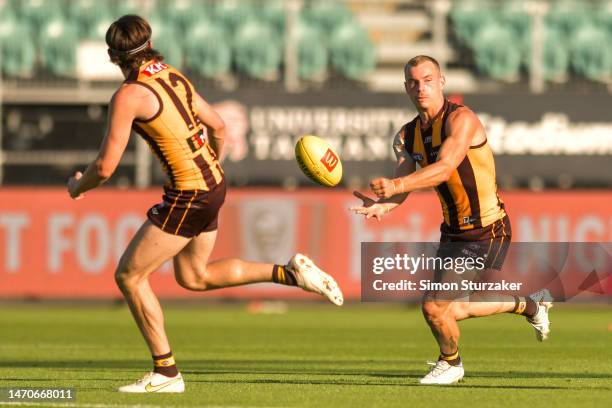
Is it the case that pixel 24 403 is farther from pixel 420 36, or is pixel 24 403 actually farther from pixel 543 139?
pixel 420 36

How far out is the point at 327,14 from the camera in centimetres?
2398

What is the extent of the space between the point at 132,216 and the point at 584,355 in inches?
357

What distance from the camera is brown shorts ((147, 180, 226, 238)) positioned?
876 cm

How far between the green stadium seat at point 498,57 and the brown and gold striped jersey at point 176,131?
47.7ft

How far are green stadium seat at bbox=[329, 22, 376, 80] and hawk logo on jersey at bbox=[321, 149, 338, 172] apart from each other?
13.1 m

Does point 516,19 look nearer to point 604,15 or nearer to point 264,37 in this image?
point 604,15

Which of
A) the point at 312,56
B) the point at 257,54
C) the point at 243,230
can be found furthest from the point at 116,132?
the point at 312,56

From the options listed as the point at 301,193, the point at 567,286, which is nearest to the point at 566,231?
the point at 301,193

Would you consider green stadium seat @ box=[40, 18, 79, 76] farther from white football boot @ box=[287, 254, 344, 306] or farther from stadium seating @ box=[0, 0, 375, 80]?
white football boot @ box=[287, 254, 344, 306]

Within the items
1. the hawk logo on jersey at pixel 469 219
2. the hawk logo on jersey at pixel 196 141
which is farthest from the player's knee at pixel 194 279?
the hawk logo on jersey at pixel 469 219

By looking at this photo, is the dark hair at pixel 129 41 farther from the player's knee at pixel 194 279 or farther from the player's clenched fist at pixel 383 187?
the player's clenched fist at pixel 383 187

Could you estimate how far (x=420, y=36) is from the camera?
80.3 ft

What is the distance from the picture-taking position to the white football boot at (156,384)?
884 cm

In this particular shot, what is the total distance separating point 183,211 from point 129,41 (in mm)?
1152
